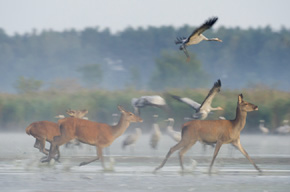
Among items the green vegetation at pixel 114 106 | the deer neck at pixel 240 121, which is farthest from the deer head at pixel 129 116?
the green vegetation at pixel 114 106

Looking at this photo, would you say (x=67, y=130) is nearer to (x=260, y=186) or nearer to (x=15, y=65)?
(x=260, y=186)

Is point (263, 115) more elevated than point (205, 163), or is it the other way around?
point (263, 115)

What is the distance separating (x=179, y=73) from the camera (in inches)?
2881

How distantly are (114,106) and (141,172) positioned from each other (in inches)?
781

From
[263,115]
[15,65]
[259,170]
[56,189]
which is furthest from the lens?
[15,65]

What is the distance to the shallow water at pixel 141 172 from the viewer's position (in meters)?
13.8

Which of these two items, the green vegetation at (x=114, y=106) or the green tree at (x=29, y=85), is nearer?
the green vegetation at (x=114, y=106)

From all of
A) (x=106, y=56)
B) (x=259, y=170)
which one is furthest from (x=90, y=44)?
(x=259, y=170)

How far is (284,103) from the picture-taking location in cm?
3409

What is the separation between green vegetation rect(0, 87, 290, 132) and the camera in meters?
32.6

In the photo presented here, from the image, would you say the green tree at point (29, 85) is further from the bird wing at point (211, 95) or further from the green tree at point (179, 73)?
the bird wing at point (211, 95)

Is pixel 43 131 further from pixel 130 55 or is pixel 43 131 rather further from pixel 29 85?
pixel 130 55

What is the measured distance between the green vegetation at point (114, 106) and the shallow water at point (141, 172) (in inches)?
397

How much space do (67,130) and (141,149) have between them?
251 inches
